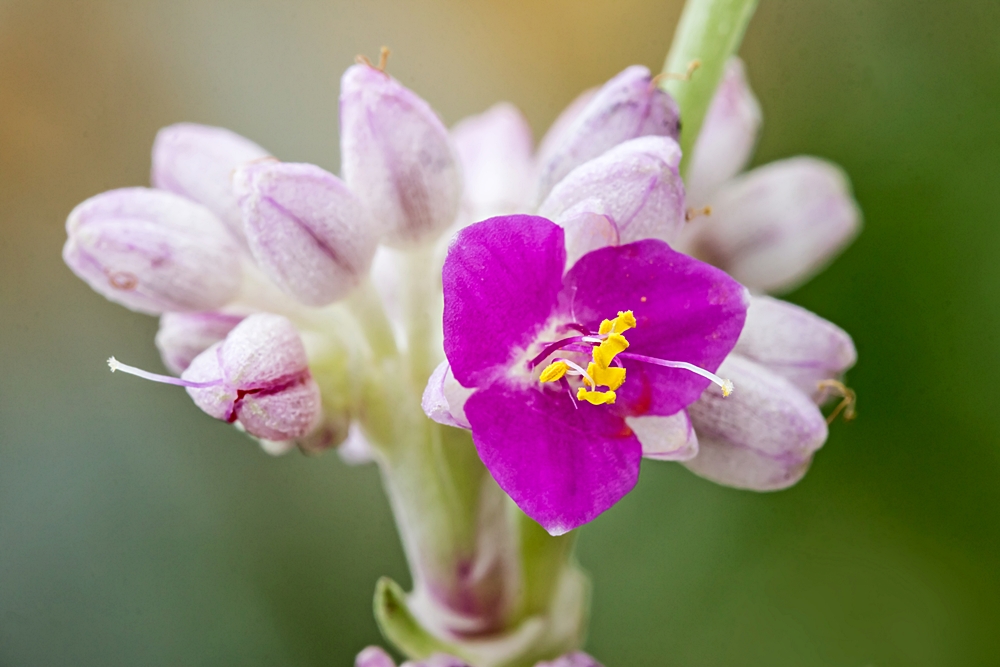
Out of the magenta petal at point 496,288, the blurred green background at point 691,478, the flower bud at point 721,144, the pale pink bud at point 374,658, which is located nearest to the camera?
the magenta petal at point 496,288

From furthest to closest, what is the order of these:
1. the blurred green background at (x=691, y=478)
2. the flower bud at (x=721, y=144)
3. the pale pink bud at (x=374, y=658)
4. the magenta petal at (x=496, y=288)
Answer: the blurred green background at (x=691, y=478)
the flower bud at (x=721, y=144)
the pale pink bud at (x=374, y=658)
the magenta petal at (x=496, y=288)

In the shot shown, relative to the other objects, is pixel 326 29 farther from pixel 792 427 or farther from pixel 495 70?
pixel 792 427

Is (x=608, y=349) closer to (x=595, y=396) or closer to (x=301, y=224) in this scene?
(x=595, y=396)

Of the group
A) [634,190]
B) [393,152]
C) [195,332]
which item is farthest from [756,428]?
[195,332]

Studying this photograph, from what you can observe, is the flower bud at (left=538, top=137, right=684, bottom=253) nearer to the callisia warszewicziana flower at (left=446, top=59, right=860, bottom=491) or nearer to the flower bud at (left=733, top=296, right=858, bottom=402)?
the callisia warszewicziana flower at (left=446, top=59, right=860, bottom=491)

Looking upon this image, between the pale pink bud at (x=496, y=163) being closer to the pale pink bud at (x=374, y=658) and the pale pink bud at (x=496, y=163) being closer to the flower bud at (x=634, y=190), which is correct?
the flower bud at (x=634, y=190)

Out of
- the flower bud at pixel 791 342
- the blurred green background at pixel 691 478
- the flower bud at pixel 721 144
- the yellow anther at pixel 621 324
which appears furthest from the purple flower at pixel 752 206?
the blurred green background at pixel 691 478
